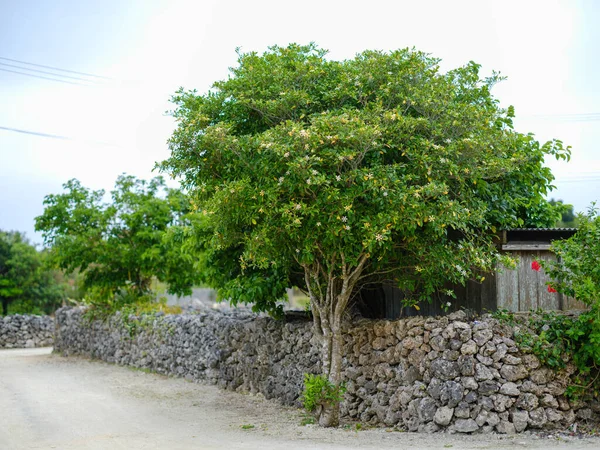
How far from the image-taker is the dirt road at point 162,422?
9.17 metres

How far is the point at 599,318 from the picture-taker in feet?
29.6

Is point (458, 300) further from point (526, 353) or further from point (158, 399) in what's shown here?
point (158, 399)

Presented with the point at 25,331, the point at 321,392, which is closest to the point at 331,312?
the point at 321,392

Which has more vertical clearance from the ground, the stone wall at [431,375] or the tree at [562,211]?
the tree at [562,211]

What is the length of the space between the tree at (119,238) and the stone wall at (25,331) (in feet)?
26.3

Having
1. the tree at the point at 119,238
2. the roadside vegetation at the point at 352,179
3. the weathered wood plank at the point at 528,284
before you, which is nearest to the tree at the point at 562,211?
the roadside vegetation at the point at 352,179

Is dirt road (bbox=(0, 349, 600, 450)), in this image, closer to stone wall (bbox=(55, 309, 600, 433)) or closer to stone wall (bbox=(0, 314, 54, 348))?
stone wall (bbox=(55, 309, 600, 433))

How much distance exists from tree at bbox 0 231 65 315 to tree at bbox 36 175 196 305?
33.6 ft

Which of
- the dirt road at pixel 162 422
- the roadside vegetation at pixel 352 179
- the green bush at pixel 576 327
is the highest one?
the roadside vegetation at pixel 352 179

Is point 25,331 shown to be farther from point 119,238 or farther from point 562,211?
point 562,211

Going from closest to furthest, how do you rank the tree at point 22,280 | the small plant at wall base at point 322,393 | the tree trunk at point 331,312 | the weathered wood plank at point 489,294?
the small plant at wall base at point 322,393 < the tree trunk at point 331,312 < the weathered wood plank at point 489,294 < the tree at point 22,280

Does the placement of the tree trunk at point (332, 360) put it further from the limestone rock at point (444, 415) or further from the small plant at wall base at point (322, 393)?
the limestone rock at point (444, 415)

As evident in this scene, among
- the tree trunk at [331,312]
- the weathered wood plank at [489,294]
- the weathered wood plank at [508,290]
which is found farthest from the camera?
the weathered wood plank at [489,294]

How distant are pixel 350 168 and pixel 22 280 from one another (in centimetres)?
2697
